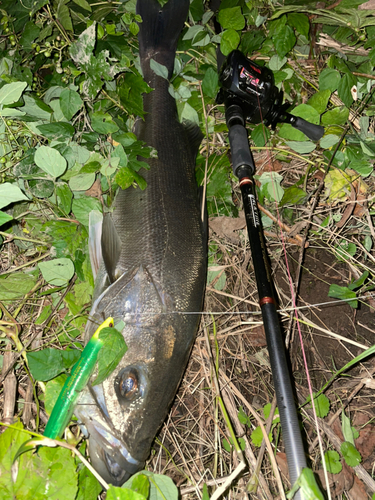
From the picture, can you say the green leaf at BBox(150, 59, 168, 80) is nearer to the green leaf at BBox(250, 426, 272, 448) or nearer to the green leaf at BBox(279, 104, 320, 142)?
the green leaf at BBox(279, 104, 320, 142)

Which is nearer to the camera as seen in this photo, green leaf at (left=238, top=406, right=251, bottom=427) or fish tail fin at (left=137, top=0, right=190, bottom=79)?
green leaf at (left=238, top=406, right=251, bottom=427)

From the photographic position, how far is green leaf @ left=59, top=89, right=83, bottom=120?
2848mm

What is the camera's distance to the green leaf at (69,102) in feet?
9.34

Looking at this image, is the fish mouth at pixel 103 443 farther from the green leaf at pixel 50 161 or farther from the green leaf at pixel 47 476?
the green leaf at pixel 50 161

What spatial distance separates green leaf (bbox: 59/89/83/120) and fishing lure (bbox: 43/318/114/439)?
5.91 ft

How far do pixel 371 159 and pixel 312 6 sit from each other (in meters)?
1.56

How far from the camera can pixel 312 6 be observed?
3.29 m

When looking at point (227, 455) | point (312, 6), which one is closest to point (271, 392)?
point (227, 455)

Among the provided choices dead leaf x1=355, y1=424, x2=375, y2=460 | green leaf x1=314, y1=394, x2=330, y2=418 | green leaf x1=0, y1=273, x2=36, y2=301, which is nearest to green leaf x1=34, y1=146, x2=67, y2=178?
green leaf x1=0, y1=273, x2=36, y2=301

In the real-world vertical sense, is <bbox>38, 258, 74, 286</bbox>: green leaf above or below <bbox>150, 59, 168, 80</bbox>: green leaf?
below

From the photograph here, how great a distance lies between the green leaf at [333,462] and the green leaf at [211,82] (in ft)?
10.3

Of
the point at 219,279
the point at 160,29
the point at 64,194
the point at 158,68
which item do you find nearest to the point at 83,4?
the point at 160,29

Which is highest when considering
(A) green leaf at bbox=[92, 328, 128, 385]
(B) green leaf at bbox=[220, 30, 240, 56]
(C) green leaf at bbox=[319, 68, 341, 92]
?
(B) green leaf at bbox=[220, 30, 240, 56]

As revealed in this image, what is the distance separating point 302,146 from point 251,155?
2.45 feet
